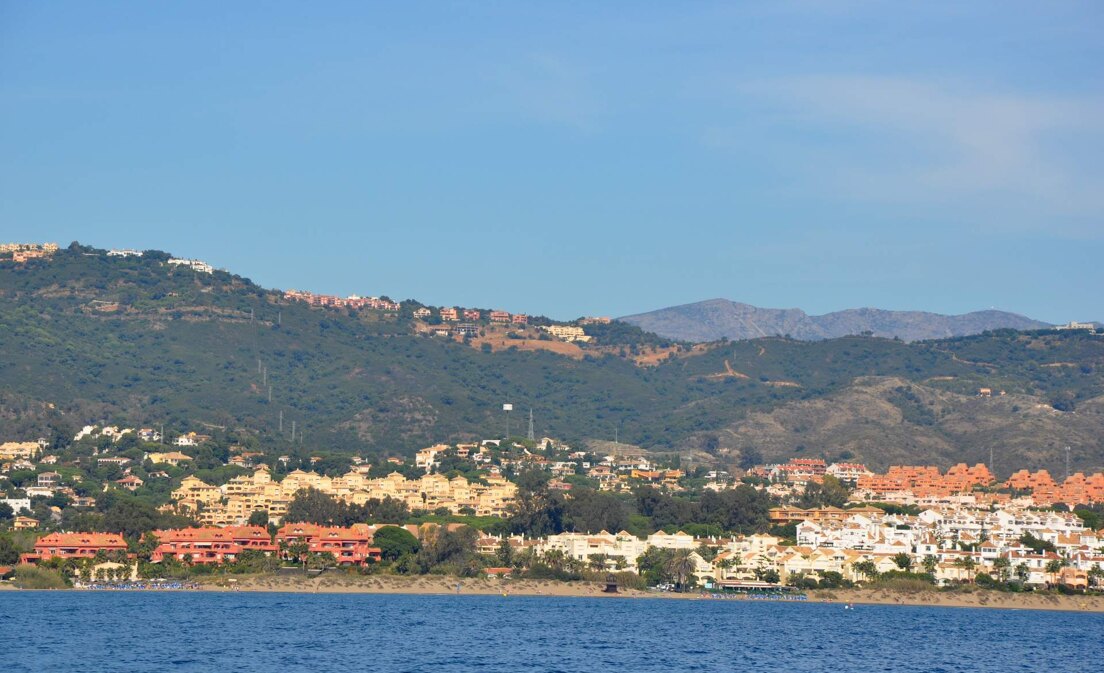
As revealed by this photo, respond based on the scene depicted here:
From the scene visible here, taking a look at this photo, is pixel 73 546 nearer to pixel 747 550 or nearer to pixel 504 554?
pixel 504 554

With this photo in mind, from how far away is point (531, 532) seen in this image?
4341 inches

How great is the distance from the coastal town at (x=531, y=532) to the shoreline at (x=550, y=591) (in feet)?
5.67

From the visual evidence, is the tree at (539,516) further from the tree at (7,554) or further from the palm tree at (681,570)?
the tree at (7,554)

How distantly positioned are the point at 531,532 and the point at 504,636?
43887 millimetres

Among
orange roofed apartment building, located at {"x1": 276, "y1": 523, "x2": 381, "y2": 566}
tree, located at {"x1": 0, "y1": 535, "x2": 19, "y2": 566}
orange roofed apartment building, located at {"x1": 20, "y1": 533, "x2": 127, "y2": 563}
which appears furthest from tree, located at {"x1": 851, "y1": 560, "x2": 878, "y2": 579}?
tree, located at {"x1": 0, "y1": 535, "x2": 19, "y2": 566}

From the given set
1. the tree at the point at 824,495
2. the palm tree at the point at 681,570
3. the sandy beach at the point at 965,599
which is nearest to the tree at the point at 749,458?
the tree at the point at 824,495

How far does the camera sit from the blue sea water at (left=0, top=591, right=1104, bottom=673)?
5662 cm

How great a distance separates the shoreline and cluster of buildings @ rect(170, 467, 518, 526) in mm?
23950

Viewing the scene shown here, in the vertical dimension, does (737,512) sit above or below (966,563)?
above

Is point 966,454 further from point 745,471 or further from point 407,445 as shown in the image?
point 407,445

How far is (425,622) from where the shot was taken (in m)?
73.1

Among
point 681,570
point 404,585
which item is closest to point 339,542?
point 404,585

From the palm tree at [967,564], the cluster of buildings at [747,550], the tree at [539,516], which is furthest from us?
the tree at [539,516]

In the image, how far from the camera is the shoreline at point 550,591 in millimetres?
93375
